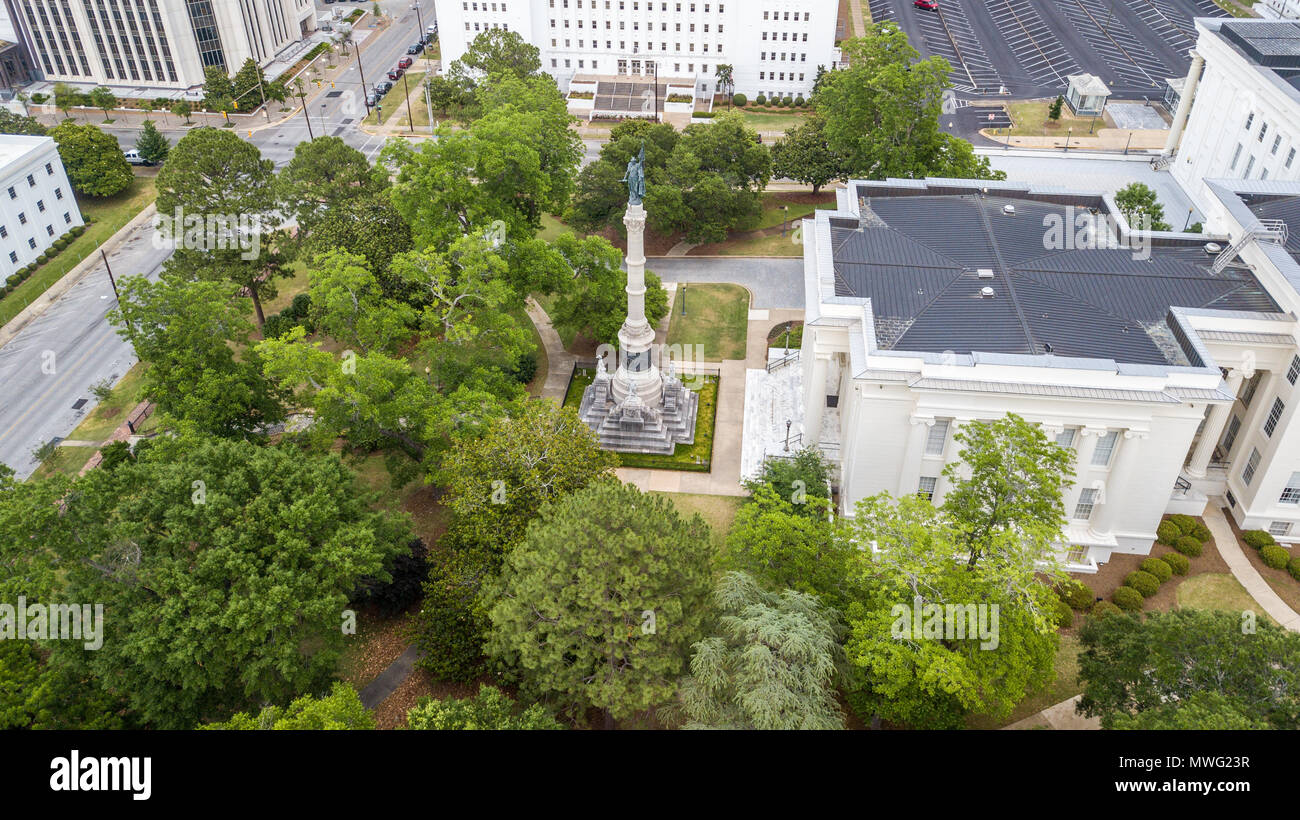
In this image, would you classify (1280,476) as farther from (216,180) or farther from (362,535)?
(216,180)

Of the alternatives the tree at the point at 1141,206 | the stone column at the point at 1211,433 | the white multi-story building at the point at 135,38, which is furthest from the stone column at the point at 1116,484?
the white multi-story building at the point at 135,38

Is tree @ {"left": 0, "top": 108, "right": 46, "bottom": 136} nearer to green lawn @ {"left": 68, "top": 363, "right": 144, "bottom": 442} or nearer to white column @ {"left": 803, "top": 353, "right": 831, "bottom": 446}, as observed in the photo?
green lawn @ {"left": 68, "top": 363, "right": 144, "bottom": 442}

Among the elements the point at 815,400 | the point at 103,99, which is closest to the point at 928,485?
the point at 815,400

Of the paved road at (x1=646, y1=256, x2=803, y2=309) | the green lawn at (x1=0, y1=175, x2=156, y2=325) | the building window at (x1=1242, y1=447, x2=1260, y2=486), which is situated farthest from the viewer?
the green lawn at (x1=0, y1=175, x2=156, y2=325)

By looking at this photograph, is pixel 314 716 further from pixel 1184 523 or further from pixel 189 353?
pixel 1184 523

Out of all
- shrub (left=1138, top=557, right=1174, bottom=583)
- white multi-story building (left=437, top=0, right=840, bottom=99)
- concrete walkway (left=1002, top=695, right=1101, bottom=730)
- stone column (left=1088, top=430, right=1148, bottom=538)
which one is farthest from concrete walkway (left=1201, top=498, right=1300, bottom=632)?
white multi-story building (left=437, top=0, right=840, bottom=99)

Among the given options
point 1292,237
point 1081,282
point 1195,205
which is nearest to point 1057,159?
point 1195,205

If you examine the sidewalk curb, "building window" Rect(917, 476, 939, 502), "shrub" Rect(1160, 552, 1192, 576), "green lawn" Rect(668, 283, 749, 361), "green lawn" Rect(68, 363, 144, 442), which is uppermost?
"building window" Rect(917, 476, 939, 502)

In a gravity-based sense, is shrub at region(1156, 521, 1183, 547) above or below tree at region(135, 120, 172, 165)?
below
